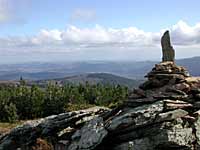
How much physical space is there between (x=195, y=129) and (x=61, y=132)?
1377cm

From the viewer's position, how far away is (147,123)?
31266 mm

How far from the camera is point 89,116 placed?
39.9 m

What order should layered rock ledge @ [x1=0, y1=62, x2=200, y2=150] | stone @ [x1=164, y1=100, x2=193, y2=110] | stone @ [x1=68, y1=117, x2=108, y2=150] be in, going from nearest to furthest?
1. layered rock ledge @ [x1=0, y1=62, x2=200, y2=150]
2. stone @ [x1=164, y1=100, x2=193, y2=110]
3. stone @ [x1=68, y1=117, x2=108, y2=150]

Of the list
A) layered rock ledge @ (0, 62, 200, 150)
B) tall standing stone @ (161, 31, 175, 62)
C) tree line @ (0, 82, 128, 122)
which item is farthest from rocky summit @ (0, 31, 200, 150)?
tree line @ (0, 82, 128, 122)

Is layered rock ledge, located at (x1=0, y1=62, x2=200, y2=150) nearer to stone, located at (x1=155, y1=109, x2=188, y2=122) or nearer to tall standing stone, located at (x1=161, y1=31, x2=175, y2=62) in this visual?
stone, located at (x1=155, y1=109, x2=188, y2=122)

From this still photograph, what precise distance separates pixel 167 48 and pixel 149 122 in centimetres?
962

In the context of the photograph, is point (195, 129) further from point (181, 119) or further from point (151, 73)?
point (151, 73)

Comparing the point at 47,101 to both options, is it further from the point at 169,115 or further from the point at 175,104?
the point at 169,115

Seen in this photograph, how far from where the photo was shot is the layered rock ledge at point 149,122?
3016cm

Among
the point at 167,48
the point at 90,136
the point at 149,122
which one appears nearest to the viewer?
the point at 149,122

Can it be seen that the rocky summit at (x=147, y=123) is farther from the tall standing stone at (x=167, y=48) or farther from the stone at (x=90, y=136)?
the tall standing stone at (x=167, y=48)

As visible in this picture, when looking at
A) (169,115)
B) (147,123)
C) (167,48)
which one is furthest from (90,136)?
(167,48)

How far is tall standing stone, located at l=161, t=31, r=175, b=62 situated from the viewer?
3766 centimetres

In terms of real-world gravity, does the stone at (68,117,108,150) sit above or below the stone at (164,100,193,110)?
below
